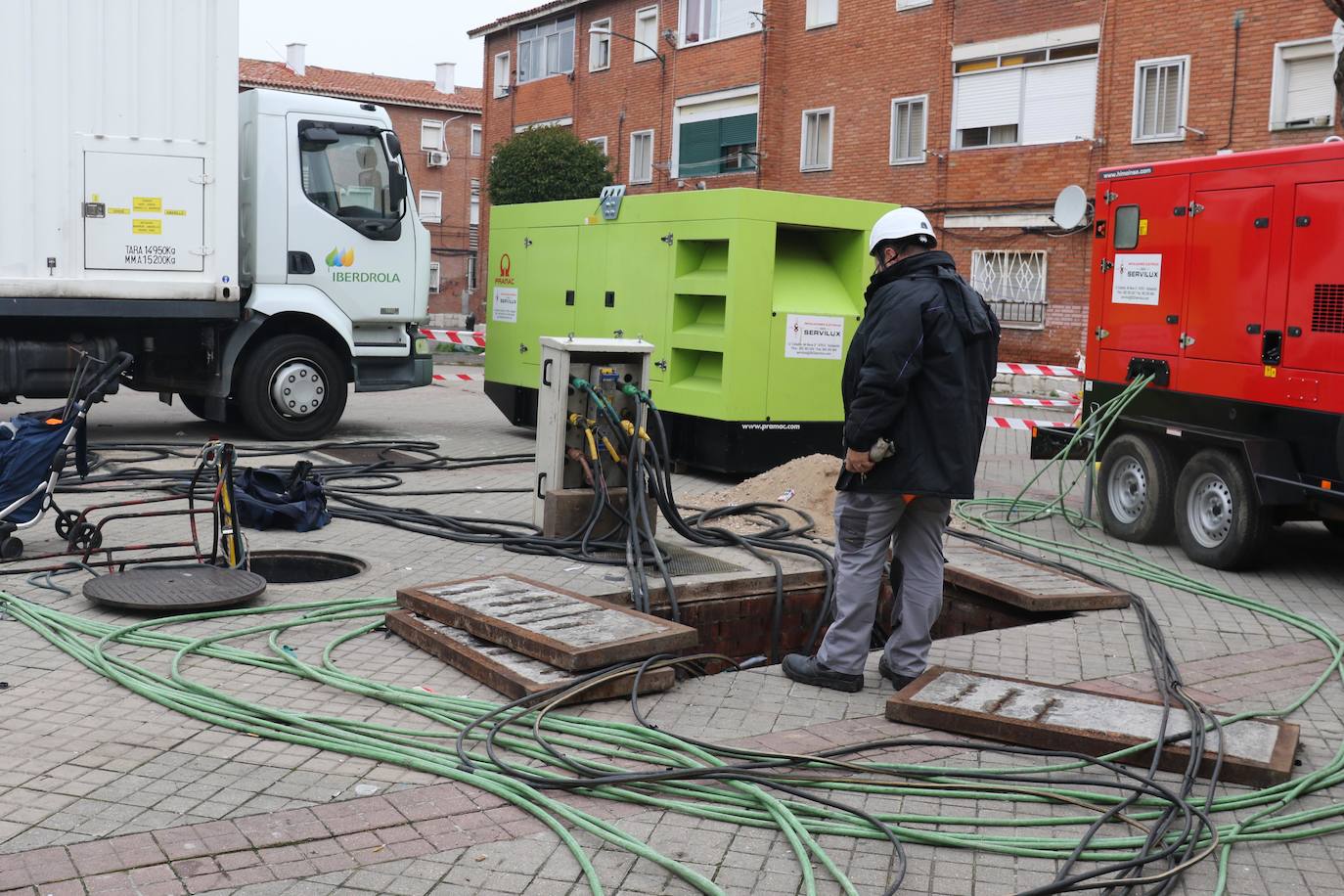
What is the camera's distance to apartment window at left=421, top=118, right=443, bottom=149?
2379 inches

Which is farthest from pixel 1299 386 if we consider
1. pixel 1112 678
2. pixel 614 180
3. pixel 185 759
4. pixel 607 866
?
pixel 614 180

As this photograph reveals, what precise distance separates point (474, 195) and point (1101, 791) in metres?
59.5

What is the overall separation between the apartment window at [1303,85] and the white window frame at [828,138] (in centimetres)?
1061

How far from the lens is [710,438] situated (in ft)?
39.3

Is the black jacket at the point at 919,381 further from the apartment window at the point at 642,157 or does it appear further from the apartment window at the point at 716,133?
the apartment window at the point at 642,157

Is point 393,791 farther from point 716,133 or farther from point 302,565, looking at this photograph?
point 716,133

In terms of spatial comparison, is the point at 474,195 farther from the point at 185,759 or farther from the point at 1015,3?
the point at 185,759

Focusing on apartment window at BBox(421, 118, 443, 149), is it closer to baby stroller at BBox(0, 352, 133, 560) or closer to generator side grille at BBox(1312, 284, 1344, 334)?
Answer: baby stroller at BBox(0, 352, 133, 560)

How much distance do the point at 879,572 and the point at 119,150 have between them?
9278 mm

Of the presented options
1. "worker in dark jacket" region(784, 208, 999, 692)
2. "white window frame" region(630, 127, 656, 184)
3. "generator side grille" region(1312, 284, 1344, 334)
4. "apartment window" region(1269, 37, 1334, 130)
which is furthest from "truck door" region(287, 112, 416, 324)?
"white window frame" region(630, 127, 656, 184)

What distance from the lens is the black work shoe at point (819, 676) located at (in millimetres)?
5875

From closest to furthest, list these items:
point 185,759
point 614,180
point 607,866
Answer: point 607,866, point 185,759, point 614,180

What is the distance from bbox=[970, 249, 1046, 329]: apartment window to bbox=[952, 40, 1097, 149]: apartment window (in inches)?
87.0

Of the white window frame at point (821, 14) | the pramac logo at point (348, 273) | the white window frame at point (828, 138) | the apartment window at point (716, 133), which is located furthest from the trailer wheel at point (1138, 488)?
the apartment window at point (716, 133)
